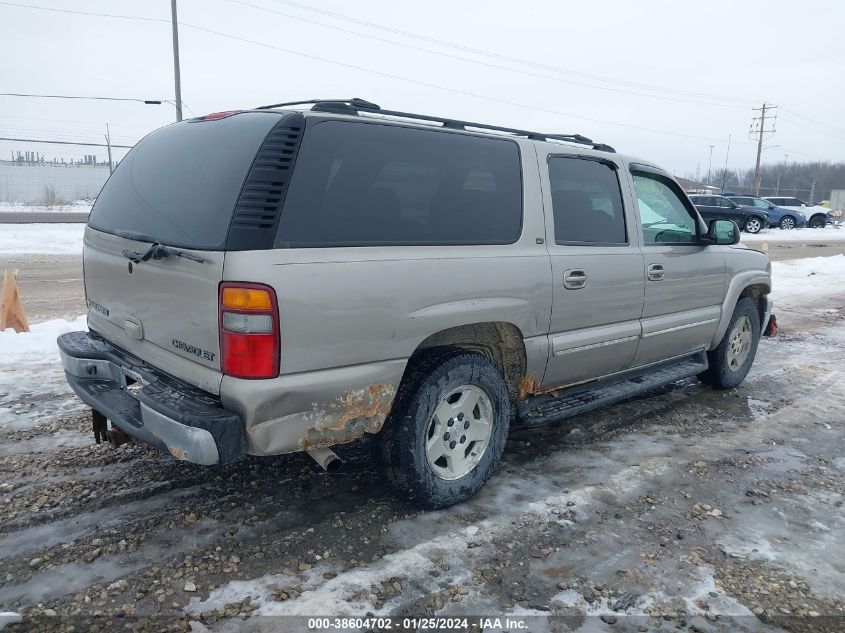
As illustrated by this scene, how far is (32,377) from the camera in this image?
17.4ft

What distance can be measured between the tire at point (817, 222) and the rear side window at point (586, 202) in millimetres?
35658

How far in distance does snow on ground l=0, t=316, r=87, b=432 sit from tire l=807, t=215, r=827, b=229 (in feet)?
121

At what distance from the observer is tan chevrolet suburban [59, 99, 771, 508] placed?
2.67 meters

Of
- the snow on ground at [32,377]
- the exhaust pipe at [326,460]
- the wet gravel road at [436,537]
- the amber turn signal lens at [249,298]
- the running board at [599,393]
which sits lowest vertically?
the wet gravel road at [436,537]

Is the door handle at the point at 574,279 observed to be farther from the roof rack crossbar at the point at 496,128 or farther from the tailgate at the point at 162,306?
the tailgate at the point at 162,306

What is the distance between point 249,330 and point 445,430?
1.28m

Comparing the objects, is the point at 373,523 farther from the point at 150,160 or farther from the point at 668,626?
the point at 150,160

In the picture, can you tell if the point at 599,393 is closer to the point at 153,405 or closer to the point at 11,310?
the point at 153,405

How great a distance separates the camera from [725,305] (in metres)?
5.23

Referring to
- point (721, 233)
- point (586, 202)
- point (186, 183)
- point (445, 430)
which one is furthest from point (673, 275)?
point (186, 183)

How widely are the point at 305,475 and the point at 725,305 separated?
144 inches

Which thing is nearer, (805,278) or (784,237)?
(805,278)

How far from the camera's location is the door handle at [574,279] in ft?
12.3

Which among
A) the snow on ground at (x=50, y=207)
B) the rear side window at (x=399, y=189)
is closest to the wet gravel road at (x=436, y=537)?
the rear side window at (x=399, y=189)
